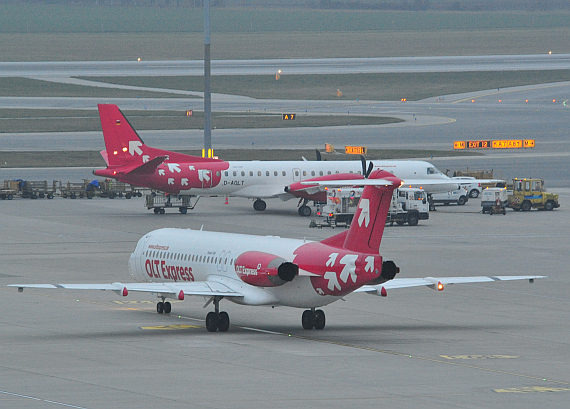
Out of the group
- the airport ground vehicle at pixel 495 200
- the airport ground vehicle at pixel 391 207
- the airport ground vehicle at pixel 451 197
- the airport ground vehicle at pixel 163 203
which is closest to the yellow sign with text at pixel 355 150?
the airport ground vehicle at pixel 451 197

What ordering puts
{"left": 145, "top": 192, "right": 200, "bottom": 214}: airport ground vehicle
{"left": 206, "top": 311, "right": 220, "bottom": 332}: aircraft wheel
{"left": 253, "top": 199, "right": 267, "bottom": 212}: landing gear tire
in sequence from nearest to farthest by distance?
{"left": 206, "top": 311, "right": 220, "bottom": 332}: aircraft wheel
{"left": 145, "top": 192, "right": 200, "bottom": 214}: airport ground vehicle
{"left": 253, "top": 199, "right": 267, "bottom": 212}: landing gear tire

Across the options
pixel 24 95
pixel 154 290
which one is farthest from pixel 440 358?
pixel 24 95

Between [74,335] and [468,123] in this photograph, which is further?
[468,123]

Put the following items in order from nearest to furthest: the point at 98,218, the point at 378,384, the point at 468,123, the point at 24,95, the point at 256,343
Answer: the point at 378,384 → the point at 256,343 → the point at 98,218 → the point at 468,123 → the point at 24,95

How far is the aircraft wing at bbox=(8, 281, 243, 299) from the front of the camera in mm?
31891

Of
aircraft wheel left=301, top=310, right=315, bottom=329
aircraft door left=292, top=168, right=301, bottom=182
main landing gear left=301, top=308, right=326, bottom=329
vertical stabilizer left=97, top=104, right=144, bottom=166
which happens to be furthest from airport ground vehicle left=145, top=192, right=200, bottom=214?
main landing gear left=301, top=308, right=326, bottom=329

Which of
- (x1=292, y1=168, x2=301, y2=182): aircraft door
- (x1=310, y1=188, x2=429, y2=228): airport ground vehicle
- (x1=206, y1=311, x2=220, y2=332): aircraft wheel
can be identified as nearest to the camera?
(x1=206, y1=311, x2=220, y2=332): aircraft wheel

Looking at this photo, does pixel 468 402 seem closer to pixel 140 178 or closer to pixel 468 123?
pixel 140 178

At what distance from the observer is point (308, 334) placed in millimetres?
33844

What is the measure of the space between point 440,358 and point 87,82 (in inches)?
6848

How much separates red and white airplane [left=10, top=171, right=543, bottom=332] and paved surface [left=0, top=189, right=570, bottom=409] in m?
1.38

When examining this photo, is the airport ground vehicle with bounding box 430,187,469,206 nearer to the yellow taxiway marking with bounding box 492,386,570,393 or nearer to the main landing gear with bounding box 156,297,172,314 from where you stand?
the main landing gear with bounding box 156,297,172,314

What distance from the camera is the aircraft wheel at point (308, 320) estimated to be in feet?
113

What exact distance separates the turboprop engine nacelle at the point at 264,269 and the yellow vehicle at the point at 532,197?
153 ft
